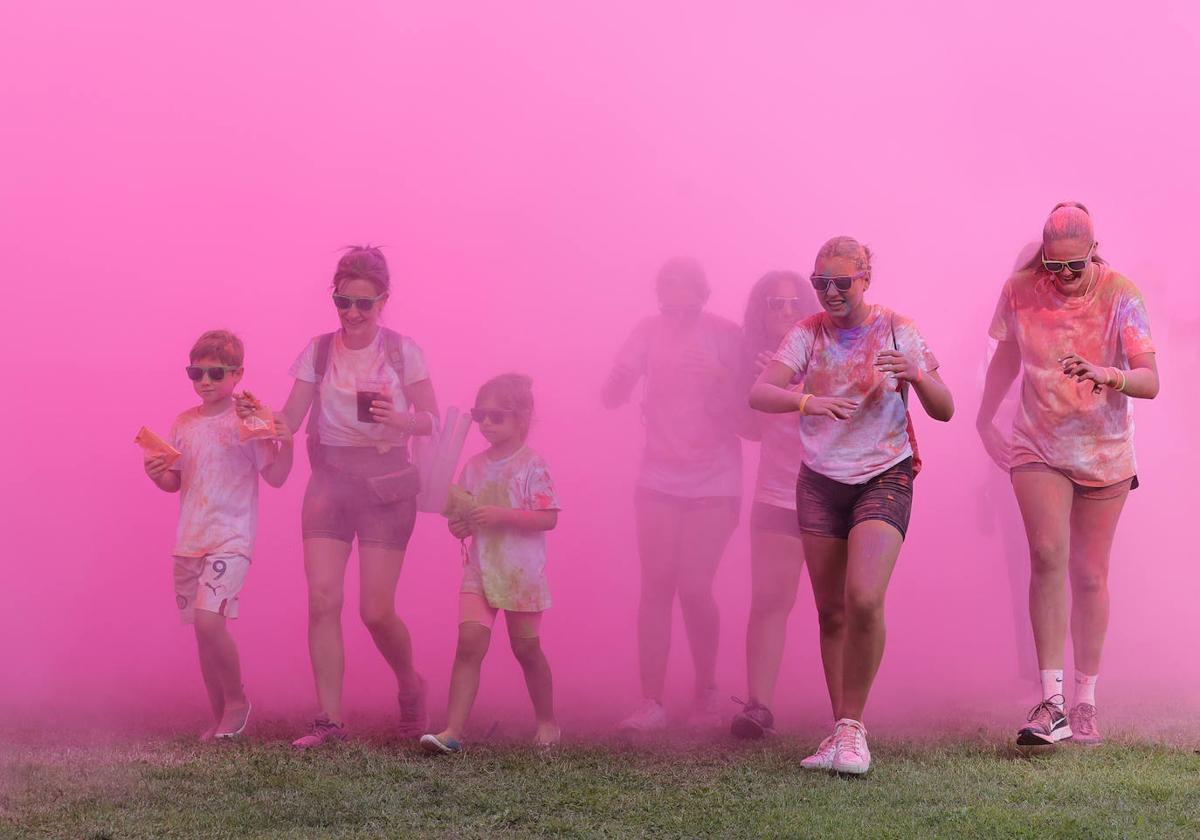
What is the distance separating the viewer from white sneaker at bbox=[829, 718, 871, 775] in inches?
195

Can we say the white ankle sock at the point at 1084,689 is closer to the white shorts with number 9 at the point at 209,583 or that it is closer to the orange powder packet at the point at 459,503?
the orange powder packet at the point at 459,503

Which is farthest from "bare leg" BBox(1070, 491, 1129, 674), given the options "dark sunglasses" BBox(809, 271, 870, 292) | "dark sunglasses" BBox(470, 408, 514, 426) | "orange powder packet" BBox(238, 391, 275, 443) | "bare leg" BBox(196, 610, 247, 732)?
"bare leg" BBox(196, 610, 247, 732)

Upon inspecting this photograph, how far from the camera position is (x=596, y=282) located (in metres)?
7.61

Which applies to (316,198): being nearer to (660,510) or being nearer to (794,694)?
(660,510)

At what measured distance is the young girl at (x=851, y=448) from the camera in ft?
16.6

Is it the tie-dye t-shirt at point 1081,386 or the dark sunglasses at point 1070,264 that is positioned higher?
the dark sunglasses at point 1070,264

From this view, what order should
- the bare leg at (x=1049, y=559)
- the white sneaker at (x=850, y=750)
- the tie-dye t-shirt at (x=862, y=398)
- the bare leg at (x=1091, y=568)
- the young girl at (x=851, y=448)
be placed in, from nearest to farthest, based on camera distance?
1. the white sneaker at (x=850, y=750)
2. the young girl at (x=851, y=448)
3. the tie-dye t-shirt at (x=862, y=398)
4. the bare leg at (x=1049, y=559)
5. the bare leg at (x=1091, y=568)

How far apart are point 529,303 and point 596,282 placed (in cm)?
36

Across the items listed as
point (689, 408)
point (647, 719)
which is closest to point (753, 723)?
point (647, 719)

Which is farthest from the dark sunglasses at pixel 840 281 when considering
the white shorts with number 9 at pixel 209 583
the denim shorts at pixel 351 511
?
the white shorts with number 9 at pixel 209 583

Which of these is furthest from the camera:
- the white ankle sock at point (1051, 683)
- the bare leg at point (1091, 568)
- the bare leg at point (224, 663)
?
the bare leg at point (224, 663)

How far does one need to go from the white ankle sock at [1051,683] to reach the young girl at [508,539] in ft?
6.07

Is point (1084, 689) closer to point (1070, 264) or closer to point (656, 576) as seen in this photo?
point (1070, 264)

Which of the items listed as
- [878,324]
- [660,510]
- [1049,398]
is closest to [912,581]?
[660,510]
